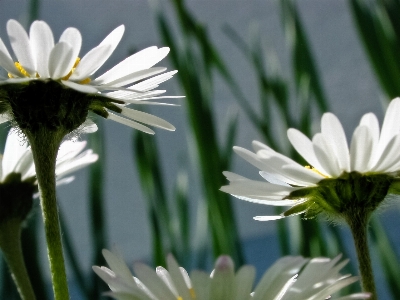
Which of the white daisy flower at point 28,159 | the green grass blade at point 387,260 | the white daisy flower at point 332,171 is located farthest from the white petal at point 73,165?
the green grass blade at point 387,260

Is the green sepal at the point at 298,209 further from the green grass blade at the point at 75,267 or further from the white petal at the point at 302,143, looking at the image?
the green grass blade at the point at 75,267

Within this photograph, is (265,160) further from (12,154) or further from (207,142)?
(207,142)

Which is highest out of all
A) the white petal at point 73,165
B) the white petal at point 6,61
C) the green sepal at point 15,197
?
the white petal at point 6,61


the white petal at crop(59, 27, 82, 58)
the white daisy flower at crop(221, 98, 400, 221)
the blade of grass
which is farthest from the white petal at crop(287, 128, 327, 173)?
the blade of grass

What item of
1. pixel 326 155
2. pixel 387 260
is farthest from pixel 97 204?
pixel 326 155

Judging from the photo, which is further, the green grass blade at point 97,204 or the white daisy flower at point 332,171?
the green grass blade at point 97,204

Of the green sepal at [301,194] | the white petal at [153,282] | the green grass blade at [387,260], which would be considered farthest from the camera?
the green grass blade at [387,260]

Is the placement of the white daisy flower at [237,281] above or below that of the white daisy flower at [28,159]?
below

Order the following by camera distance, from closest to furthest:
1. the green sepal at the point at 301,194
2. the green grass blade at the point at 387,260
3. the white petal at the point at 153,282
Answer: the white petal at the point at 153,282, the green sepal at the point at 301,194, the green grass blade at the point at 387,260

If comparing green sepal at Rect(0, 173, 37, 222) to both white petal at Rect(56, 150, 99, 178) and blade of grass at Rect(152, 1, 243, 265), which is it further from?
blade of grass at Rect(152, 1, 243, 265)

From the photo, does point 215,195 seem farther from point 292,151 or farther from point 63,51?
point 63,51
